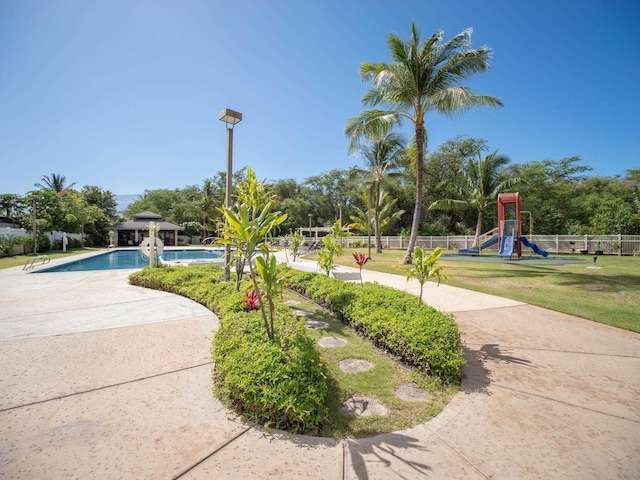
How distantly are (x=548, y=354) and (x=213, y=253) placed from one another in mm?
24584

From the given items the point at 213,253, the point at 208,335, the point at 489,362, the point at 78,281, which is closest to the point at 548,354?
the point at 489,362

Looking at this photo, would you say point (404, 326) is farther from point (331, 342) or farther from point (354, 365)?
point (331, 342)

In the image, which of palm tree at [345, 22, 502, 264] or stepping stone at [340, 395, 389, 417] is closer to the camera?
stepping stone at [340, 395, 389, 417]

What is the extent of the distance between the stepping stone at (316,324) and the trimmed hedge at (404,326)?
37 cm

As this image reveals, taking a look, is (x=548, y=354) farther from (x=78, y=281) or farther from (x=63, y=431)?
(x=78, y=281)

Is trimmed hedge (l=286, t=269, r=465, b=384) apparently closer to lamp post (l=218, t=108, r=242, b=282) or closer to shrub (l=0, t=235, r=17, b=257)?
lamp post (l=218, t=108, r=242, b=282)

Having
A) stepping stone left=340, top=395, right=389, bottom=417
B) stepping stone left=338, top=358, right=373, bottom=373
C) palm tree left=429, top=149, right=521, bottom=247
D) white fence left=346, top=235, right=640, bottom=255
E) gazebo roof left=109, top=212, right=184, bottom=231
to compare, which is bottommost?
stepping stone left=340, top=395, right=389, bottom=417

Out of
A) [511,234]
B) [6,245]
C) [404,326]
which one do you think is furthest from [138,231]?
[404,326]

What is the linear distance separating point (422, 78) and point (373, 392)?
12.6 metres

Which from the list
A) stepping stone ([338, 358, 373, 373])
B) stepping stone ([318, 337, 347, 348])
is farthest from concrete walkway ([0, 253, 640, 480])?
stepping stone ([318, 337, 347, 348])

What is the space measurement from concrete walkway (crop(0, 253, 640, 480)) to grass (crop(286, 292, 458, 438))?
0.11m

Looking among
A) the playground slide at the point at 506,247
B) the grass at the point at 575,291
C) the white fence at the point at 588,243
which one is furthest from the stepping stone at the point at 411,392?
the white fence at the point at 588,243

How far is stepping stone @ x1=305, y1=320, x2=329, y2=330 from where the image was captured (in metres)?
4.74

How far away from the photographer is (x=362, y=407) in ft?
8.39
